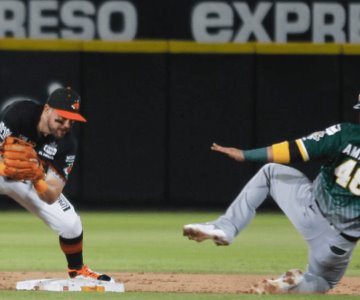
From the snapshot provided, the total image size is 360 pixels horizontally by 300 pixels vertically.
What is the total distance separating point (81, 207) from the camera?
13.9 m

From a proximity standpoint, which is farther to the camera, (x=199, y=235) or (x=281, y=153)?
(x=281, y=153)

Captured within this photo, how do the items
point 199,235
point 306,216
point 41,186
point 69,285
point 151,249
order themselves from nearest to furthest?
point 199,235 < point 306,216 < point 41,186 < point 69,285 < point 151,249

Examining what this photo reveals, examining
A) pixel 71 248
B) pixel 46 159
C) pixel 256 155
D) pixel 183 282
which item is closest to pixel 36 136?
pixel 46 159

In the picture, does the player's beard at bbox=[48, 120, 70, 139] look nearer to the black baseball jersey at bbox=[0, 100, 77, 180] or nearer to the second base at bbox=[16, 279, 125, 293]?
the black baseball jersey at bbox=[0, 100, 77, 180]

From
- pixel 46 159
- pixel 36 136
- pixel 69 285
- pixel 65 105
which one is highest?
pixel 65 105

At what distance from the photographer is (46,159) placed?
26.1 feet

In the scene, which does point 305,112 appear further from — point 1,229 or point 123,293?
point 123,293

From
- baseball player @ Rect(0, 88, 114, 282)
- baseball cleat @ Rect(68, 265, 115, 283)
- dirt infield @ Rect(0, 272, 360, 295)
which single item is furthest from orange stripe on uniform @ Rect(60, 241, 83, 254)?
dirt infield @ Rect(0, 272, 360, 295)

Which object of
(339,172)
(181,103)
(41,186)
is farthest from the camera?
(181,103)

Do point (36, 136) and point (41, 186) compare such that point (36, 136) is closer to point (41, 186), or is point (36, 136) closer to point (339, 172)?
point (41, 186)

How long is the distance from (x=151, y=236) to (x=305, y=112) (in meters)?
3.14

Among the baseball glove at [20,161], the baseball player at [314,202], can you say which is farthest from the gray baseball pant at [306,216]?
the baseball glove at [20,161]

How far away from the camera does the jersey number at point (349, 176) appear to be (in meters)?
7.24

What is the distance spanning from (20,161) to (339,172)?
188 cm
